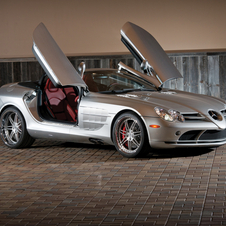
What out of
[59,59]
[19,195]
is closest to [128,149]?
[59,59]

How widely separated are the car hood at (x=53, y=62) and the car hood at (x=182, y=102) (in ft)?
2.67

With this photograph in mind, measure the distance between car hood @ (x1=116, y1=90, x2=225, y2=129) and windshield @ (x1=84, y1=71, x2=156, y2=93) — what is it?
1.44ft

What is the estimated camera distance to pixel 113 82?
8.81 m

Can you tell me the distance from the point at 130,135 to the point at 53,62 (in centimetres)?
167

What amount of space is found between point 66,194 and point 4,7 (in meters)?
11.9

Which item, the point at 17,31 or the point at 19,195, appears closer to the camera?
the point at 19,195

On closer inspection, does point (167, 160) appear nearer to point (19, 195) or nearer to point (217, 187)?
point (217, 187)

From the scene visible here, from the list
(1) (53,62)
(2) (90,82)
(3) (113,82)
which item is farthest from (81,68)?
(3) (113,82)

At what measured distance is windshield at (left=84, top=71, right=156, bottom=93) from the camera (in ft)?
28.1

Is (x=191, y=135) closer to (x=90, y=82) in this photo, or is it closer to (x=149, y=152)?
(x=149, y=152)

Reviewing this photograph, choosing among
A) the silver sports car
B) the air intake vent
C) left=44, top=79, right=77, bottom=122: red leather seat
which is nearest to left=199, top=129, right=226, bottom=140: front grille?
the silver sports car

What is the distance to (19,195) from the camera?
573 cm

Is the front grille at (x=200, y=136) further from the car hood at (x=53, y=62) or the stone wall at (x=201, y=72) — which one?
the stone wall at (x=201, y=72)

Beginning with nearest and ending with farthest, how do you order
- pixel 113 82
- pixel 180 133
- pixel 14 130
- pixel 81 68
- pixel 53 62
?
pixel 180 133, pixel 53 62, pixel 81 68, pixel 113 82, pixel 14 130
